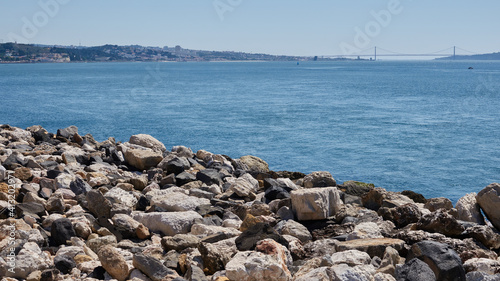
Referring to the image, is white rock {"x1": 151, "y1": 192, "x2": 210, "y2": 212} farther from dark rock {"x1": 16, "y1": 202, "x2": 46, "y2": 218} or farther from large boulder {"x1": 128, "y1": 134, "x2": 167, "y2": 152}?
large boulder {"x1": 128, "y1": 134, "x2": 167, "y2": 152}

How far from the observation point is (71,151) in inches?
566

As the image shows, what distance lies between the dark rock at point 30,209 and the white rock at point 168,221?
1.57 m

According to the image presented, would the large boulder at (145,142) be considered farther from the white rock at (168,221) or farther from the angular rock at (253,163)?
the white rock at (168,221)

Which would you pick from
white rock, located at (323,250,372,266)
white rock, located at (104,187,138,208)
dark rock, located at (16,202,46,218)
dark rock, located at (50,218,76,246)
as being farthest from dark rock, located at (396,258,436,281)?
dark rock, located at (16,202,46,218)

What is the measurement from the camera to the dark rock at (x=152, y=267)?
6.46 metres

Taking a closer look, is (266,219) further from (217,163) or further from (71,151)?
(71,151)

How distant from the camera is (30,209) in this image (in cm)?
864

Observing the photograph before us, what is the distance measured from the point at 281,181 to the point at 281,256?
5159 mm

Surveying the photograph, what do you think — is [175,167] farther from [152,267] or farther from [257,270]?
[257,270]

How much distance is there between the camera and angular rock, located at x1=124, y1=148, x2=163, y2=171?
Result: 552 inches

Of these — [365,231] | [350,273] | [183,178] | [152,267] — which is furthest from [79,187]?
[350,273]

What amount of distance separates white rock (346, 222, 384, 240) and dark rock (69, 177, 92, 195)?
515cm

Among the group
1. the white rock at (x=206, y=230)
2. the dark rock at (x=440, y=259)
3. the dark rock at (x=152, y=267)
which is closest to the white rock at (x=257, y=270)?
the dark rock at (x=152, y=267)

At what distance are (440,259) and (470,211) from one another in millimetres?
3263
